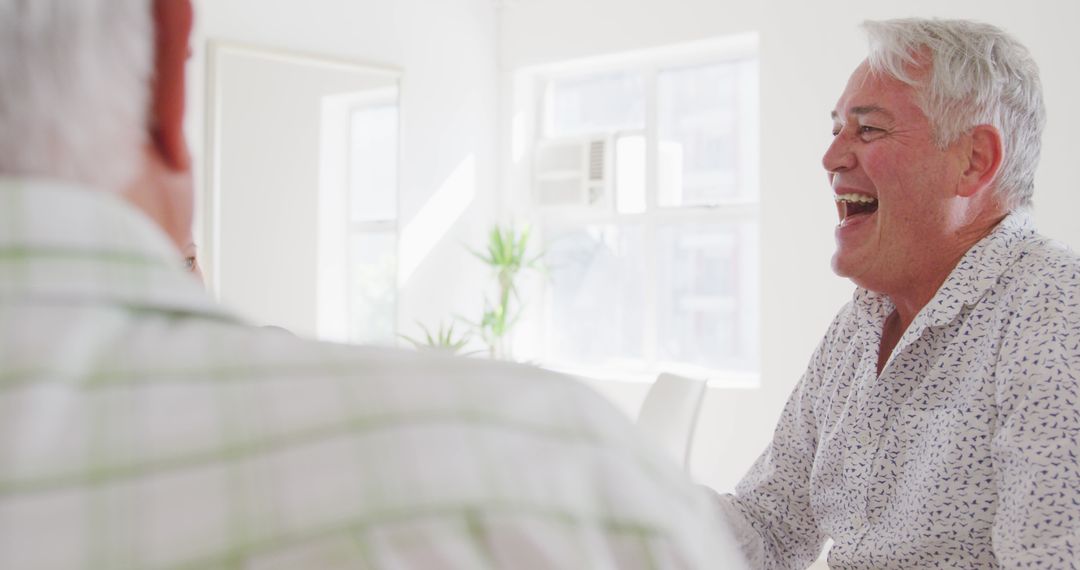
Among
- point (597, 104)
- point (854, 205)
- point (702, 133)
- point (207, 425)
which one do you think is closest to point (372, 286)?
point (597, 104)

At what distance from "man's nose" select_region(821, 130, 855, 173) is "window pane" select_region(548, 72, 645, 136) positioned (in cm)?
405

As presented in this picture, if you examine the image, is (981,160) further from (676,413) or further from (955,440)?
(676,413)

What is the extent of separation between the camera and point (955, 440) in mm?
1363

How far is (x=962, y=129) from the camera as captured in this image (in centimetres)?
163

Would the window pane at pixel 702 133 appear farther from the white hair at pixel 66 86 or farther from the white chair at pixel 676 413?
the white hair at pixel 66 86

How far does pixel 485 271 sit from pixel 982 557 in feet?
16.4

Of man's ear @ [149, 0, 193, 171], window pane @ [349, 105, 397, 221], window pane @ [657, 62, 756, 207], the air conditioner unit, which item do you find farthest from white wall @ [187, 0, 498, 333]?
man's ear @ [149, 0, 193, 171]

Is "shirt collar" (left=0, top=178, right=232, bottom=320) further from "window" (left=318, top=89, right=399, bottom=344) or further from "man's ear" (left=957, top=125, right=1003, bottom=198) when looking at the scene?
"window" (left=318, top=89, right=399, bottom=344)

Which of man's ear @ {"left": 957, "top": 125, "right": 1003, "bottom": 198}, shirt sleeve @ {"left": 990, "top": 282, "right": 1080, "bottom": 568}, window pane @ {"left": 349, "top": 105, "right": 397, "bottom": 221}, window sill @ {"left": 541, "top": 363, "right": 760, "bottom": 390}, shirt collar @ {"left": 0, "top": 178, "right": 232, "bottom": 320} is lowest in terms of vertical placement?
window sill @ {"left": 541, "top": 363, "right": 760, "bottom": 390}

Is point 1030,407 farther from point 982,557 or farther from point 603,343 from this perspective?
point 603,343

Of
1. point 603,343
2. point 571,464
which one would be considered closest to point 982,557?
point 571,464

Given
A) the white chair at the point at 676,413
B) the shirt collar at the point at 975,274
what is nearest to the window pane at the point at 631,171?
the white chair at the point at 676,413

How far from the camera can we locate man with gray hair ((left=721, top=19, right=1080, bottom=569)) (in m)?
1.26

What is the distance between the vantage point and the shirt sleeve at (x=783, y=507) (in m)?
1.65
